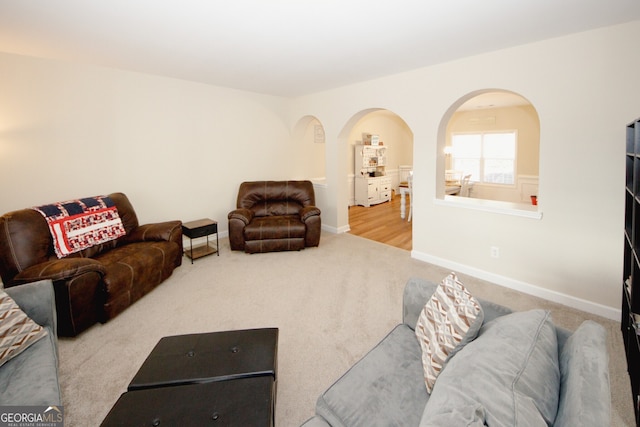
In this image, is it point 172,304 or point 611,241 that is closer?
point 611,241

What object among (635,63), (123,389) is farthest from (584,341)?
(635,63)

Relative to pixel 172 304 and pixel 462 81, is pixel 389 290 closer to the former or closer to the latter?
pixel 172 304

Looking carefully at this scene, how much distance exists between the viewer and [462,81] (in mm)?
3561

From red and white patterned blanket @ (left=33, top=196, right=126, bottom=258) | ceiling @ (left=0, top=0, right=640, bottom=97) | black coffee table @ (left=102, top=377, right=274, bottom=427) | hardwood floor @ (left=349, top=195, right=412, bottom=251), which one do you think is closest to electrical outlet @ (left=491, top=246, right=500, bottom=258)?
hardwood floor @ (left=349, top=195, right=412, bottom=251)

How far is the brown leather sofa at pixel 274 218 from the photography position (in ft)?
14.9

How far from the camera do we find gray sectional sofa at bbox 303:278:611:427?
0.86 m

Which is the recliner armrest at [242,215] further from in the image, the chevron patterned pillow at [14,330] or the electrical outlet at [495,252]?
the electrical outlet at [495,252]

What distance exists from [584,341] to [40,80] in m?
4.97

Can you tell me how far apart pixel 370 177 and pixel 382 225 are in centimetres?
232

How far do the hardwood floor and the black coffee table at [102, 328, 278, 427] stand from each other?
347cm

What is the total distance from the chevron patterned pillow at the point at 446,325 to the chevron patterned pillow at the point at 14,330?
2.08 m

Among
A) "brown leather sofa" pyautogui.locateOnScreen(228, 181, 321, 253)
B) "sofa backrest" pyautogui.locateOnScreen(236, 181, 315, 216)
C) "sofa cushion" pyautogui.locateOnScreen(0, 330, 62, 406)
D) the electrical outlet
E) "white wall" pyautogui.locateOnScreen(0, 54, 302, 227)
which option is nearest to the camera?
"sofa cushion" pyautogui.locateOnScreen(0, 330, 62, 406)

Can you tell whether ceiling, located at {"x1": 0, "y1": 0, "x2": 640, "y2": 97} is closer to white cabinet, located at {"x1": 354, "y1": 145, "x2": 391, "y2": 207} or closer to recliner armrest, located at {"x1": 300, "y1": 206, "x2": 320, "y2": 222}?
recliner armrest, located at {"x1": 300, "y1": 206, "x2": 320, "y2": 222}

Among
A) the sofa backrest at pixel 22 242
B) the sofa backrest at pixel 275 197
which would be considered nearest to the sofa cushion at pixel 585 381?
the sofa backrest at pixel 22 242
